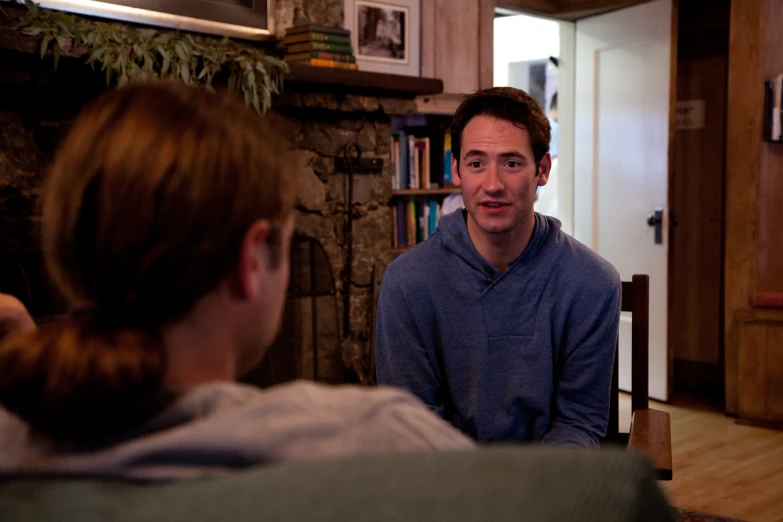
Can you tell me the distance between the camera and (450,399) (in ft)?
5.78

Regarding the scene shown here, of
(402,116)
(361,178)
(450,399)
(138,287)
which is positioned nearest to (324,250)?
(361,178)

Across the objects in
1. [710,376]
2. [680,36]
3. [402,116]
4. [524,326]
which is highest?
[680,36]

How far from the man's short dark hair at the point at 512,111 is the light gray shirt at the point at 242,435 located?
1337mm

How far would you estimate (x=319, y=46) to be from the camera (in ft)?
11.5

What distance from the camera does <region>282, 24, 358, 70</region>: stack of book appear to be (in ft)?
11.4

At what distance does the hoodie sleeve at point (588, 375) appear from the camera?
1690 mm

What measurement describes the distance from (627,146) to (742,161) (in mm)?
674

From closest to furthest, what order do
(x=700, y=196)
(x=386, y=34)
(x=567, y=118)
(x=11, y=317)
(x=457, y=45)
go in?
(x=11, y=317)
(x=386, y=34)
(x=457, y=45)
(x=700, y=196)
(x=567, y=118)

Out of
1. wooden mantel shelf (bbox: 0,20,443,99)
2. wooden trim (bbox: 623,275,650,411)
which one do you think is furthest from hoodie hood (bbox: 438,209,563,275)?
wooden mantel shelf (bbox: 0,20,443,99)

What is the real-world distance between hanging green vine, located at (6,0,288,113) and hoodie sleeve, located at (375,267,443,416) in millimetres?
1473

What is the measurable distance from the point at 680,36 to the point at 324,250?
2.83m

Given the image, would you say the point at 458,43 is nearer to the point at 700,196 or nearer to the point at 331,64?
the point at 331,64

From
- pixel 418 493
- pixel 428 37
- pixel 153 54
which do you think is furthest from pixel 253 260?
pixel 428 37

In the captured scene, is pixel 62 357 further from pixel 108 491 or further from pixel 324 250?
pixel 324 250
